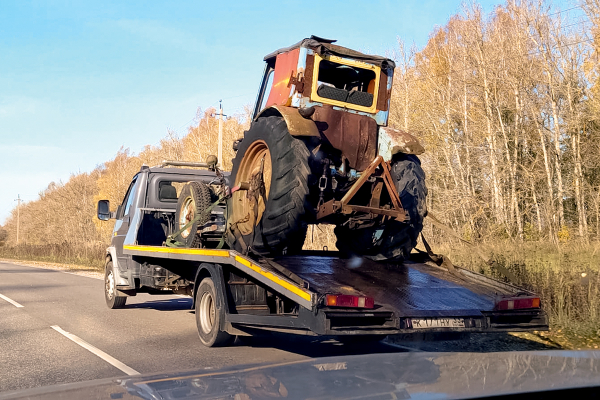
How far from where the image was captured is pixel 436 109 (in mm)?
25438

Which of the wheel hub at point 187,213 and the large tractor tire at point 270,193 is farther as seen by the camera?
the wheel hub at point 187,213

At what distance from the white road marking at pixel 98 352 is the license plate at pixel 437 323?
9.56 ft

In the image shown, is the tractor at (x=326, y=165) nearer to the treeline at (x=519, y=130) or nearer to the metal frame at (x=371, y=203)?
the metal frame at (x=371, y=203)

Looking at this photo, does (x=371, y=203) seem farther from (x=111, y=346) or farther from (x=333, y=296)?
(x=111, y=346)

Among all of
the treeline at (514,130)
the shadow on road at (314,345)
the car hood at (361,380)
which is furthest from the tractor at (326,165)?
the treeline at (514,130)

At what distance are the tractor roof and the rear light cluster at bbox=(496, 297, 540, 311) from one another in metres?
3.43

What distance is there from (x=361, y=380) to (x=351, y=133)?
15.2ft

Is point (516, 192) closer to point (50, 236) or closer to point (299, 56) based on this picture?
point (299, 56)

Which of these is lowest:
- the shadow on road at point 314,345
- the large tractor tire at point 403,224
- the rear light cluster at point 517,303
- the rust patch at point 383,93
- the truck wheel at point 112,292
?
the shadow on road at point 314,345

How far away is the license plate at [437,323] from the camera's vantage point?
5.15 meters

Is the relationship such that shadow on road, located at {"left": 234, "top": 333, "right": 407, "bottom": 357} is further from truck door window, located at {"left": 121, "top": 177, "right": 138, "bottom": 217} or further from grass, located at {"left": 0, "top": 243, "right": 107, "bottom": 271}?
grass, located at {"left": 0, "top": 243, "right": 107, "bottom": 271}

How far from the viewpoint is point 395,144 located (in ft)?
23.5

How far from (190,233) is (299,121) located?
274 centimetres

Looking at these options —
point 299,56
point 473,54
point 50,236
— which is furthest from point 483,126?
point 50,236
